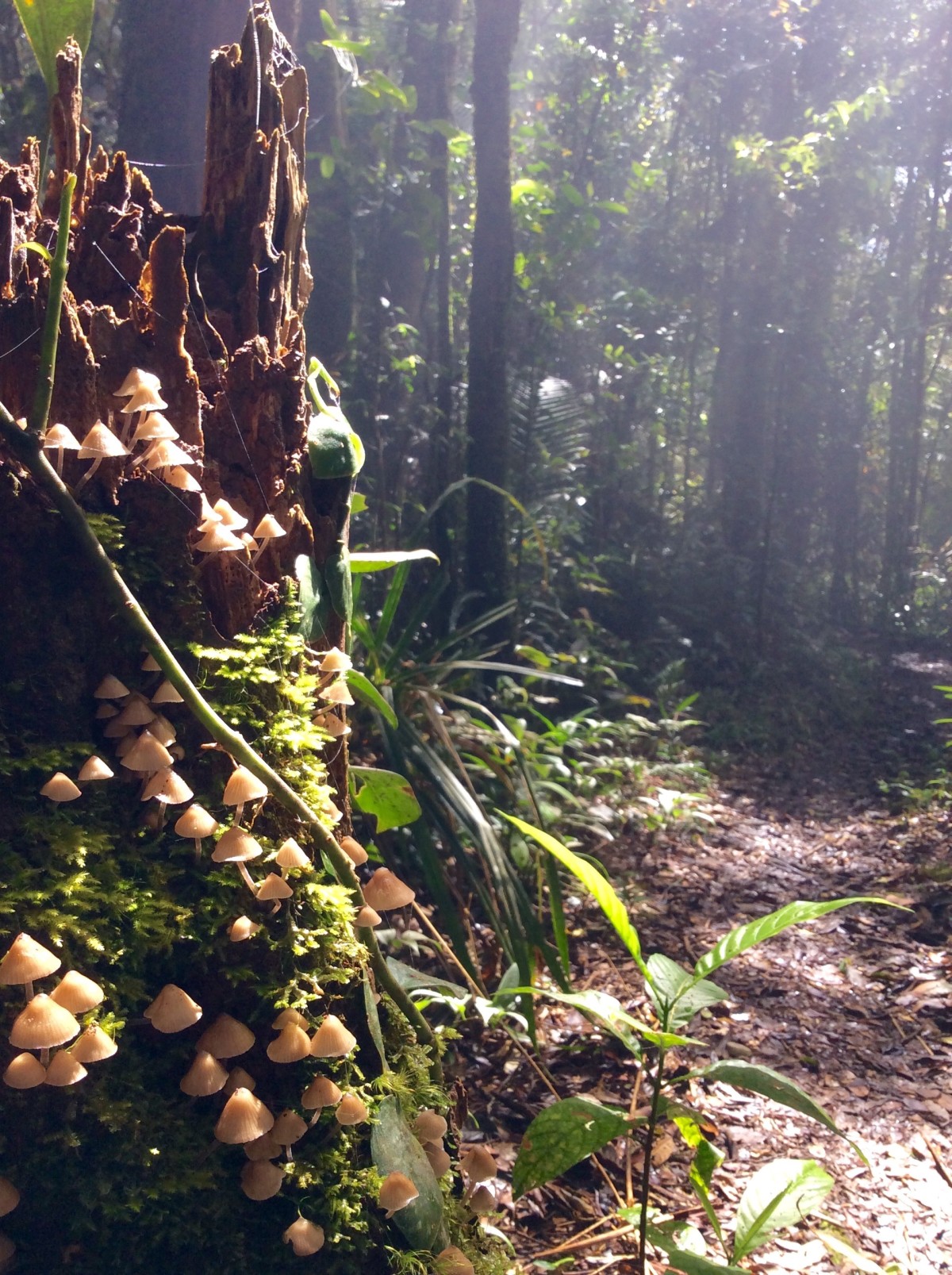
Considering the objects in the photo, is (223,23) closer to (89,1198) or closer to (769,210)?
(89,1198)

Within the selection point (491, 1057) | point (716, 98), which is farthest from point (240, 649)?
point (716, 98)

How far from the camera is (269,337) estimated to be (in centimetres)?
158

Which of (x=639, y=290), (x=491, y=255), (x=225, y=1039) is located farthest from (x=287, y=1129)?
(x=639, y=290)

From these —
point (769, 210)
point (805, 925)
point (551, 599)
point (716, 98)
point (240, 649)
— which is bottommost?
point (805, 925)

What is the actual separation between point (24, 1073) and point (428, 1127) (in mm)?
581

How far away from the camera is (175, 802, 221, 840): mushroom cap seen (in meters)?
1.16

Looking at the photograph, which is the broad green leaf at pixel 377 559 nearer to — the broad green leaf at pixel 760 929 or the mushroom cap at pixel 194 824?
the mushroom cap at pixel 194 824

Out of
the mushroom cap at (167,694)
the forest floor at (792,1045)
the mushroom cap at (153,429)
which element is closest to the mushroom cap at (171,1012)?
the mushroom cap at (167,694)

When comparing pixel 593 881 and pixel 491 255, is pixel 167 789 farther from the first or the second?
pixel 491 255

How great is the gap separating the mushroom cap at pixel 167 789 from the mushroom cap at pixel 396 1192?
54 cm

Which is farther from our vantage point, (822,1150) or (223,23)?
(223,23)

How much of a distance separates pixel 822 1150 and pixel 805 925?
63.6 inches

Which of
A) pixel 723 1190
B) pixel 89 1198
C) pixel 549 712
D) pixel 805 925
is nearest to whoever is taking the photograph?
A: pixel 89 1198

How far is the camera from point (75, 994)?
0.94 metres
